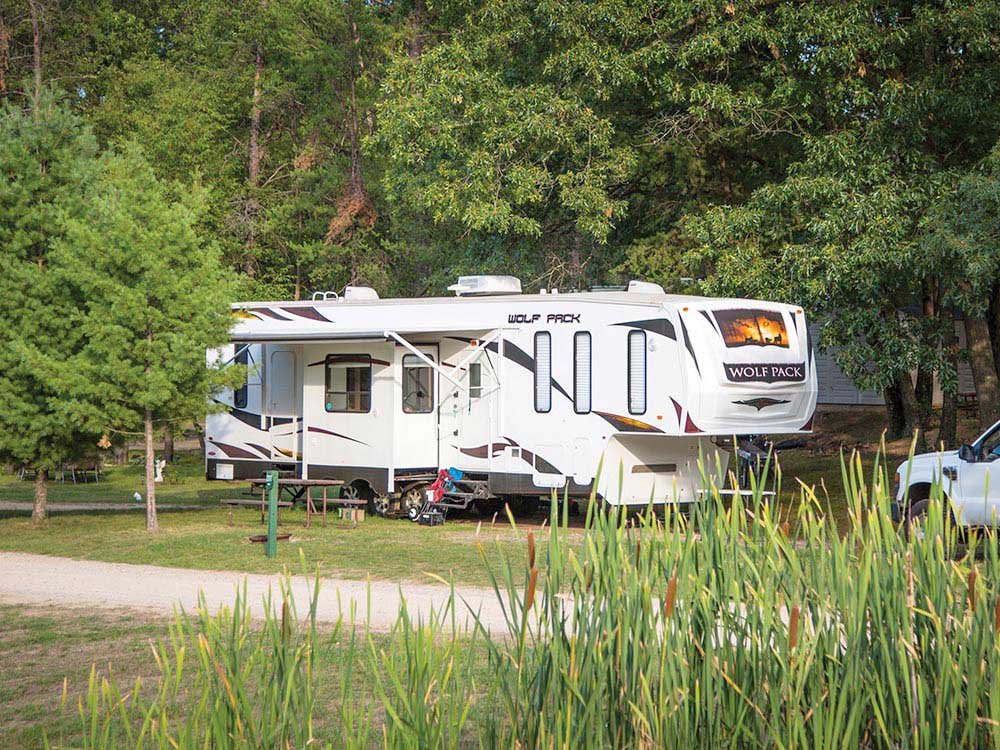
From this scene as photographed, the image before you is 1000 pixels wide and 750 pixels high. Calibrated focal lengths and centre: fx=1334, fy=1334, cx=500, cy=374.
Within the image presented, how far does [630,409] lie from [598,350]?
0.81 metres

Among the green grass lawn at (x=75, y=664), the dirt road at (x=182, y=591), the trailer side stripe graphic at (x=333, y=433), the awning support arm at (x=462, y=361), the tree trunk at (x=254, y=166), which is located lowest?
the green grass lawn at (x=75, y=664)

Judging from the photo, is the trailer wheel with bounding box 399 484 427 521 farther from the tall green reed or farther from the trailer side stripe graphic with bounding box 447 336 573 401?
the tall green reed

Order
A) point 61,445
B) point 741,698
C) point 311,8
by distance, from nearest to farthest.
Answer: point 741,698, point 61,445, point 311,8

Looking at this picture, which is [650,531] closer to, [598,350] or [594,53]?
[598,350]

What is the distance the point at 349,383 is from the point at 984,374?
8635mm

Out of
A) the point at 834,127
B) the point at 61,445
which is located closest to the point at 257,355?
the point at 61,445

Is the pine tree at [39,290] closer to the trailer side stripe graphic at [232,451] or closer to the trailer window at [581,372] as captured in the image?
the trailer side stripe graphic at [232,451]

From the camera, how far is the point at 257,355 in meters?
19.6

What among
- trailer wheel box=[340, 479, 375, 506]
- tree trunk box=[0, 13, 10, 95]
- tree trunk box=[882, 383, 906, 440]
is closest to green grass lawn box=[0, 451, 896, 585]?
trailer wheel box=[340, 479, 375, 506]

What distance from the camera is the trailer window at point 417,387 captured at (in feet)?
57.8

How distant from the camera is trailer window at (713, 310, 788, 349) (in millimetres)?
15312

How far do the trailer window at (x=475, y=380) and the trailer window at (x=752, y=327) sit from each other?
334cm

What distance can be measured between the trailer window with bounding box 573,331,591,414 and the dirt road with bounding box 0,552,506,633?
16.1 ft

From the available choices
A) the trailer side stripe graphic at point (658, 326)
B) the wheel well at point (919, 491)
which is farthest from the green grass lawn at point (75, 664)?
the trailer side stripe graphic at point (658, 326)
